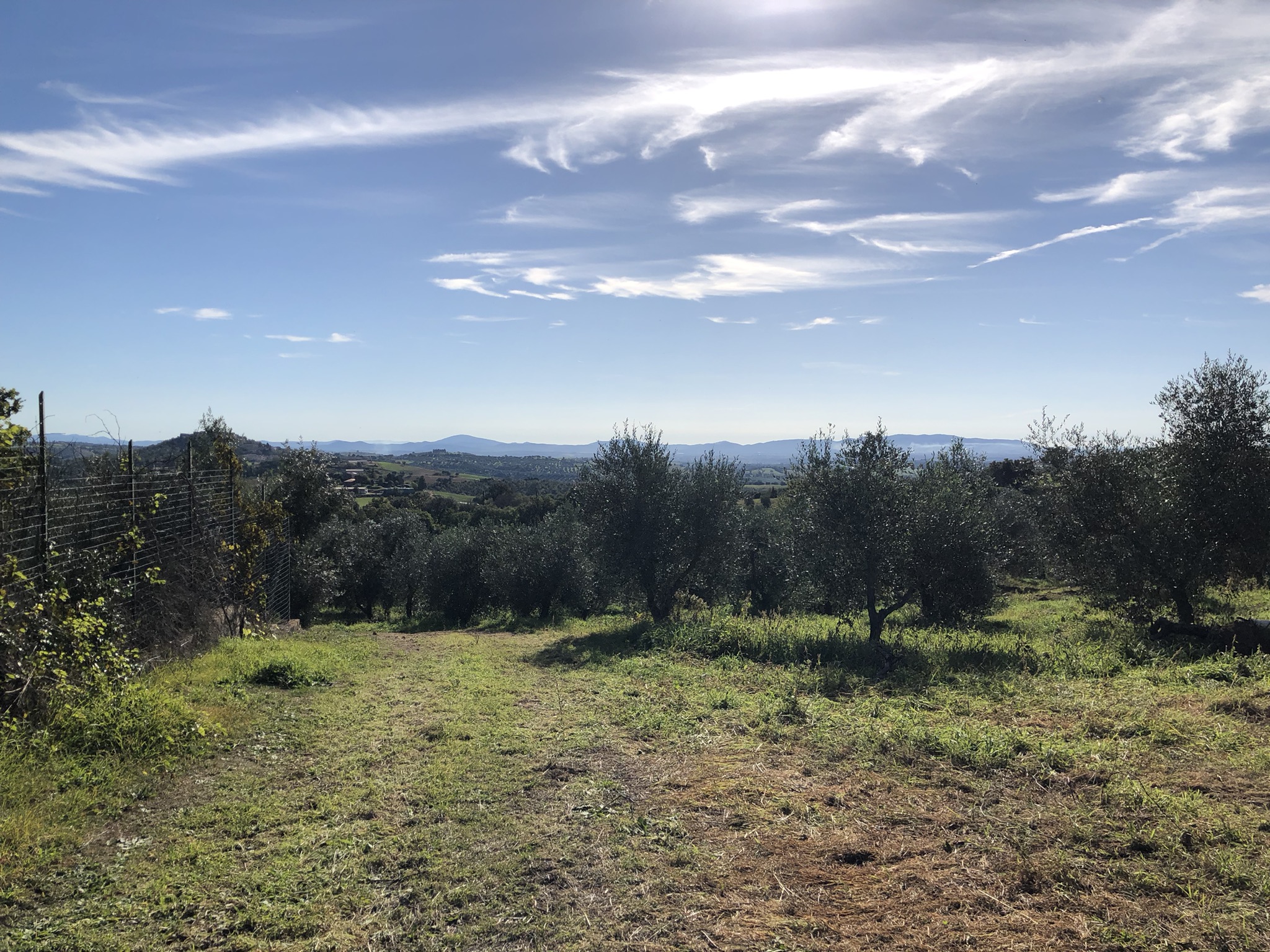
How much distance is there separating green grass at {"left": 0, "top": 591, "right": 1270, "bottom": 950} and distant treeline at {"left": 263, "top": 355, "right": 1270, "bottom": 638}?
17.5ft

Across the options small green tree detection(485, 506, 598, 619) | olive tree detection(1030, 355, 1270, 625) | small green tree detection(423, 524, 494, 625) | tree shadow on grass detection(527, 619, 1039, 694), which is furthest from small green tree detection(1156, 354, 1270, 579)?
small green tree detection(423, 524, 494, 625)

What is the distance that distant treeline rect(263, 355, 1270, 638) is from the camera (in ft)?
50.6

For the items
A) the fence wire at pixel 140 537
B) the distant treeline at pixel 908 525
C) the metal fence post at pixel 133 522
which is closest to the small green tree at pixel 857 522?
the distant treeline at pixel 908 525

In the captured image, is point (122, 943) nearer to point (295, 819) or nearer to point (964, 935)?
point (295, 819)

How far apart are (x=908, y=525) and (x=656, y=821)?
488 inches

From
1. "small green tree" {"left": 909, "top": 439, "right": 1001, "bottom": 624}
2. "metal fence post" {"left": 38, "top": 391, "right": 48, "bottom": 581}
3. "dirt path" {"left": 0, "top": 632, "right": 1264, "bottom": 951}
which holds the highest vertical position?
"metal fence post" {"left": 38, "top": 391, "right": 48, "bottom": 581}

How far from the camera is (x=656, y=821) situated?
6191mm

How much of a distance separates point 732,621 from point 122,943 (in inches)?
628

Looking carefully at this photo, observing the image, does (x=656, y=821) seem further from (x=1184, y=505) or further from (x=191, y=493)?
(x=1184, y=505)

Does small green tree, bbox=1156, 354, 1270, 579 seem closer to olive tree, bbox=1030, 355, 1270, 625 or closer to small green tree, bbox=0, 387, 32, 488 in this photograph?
olive tree, bbox=1030, 355, 1270, 625

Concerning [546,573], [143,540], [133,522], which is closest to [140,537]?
[143,540]

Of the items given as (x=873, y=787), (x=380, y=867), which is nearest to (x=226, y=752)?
(x=380, y=867)

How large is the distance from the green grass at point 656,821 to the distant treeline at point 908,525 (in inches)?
211

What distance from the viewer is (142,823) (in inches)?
237
